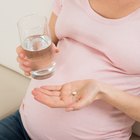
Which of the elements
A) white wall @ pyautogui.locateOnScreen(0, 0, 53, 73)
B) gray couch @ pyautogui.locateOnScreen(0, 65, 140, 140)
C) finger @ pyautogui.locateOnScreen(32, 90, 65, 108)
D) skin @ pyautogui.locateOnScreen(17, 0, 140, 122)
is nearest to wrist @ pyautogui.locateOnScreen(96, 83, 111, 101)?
skin @ pyautogui.locateOnScreen(17, 0, 140, 122)

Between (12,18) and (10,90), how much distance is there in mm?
278

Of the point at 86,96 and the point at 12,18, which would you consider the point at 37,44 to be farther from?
the point at 12,18

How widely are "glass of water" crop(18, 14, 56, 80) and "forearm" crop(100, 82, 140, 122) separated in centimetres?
16

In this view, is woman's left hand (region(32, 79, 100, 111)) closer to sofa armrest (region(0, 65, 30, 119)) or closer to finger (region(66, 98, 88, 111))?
finger (region(66, 98, 88, 111))

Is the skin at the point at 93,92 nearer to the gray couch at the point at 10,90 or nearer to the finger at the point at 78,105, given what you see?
the finger at the point at 78,105

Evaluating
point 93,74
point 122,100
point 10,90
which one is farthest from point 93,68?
point 10,90

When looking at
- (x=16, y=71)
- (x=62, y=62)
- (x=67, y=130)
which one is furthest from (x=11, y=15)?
(x=67, y=130)

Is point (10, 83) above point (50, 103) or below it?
below

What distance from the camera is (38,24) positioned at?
91 cm

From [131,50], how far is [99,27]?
0.11 meters

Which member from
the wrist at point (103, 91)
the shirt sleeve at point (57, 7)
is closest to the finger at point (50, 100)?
the wrist at point (103, 91)

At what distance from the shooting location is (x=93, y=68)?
3.21ft

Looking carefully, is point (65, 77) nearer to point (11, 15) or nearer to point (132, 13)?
point (132, 13)

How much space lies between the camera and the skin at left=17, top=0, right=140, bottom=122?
83cm
